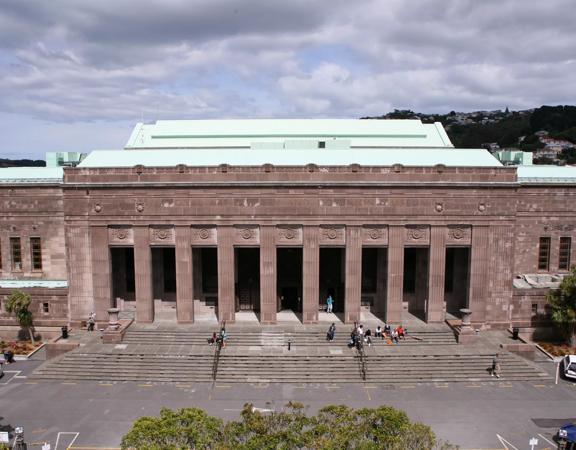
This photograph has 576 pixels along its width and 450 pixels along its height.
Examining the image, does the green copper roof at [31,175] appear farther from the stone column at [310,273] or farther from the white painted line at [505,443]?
the white painted line at [505,443]

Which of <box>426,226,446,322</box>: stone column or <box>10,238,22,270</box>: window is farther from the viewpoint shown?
<box>10,238,22,270</box>: window

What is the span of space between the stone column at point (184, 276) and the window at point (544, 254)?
31567mm

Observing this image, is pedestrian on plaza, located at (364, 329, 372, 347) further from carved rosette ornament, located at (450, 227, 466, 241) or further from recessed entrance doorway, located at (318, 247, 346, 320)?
carved rosette ornament, located at (450, 227, 466, 241)

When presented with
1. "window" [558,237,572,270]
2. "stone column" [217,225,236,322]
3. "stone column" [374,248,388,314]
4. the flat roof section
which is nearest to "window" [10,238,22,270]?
the flat roof section

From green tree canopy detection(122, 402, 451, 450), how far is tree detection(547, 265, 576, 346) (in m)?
25.9

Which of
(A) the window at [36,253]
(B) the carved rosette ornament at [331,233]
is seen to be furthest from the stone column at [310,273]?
(A) the window at [36,253]

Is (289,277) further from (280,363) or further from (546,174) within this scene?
(546,174)

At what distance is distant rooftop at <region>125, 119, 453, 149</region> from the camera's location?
48.3m

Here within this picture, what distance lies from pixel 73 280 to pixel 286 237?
1861 centimetres

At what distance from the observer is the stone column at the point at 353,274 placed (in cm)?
4047

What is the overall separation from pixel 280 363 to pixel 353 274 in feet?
32.7

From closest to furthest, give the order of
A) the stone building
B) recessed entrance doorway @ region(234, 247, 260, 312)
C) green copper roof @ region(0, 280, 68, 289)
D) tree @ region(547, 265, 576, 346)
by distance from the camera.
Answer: tree @ region(547, 265, 576, 346) → the stone building → green copper roof @ region(0, 280, 68, 289) → recessed entrance doorway @ region(234, 247, 260, 312)

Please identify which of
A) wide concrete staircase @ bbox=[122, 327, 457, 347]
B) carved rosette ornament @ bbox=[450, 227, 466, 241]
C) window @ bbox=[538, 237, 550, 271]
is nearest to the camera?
wide concrete staircase @ bbox=[122, 327, 457, 347]

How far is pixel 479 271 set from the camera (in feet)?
135
